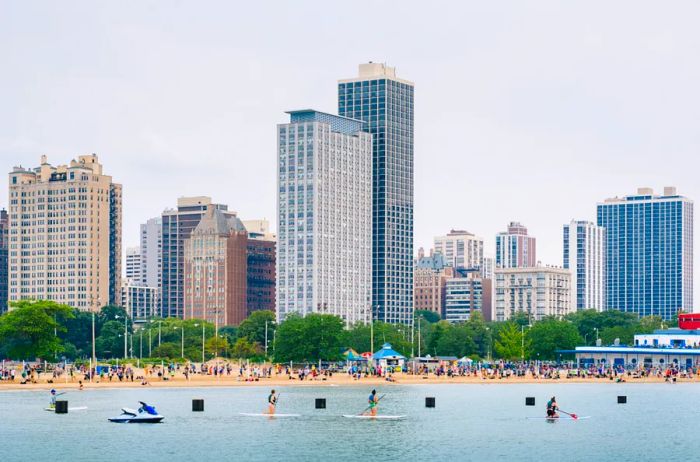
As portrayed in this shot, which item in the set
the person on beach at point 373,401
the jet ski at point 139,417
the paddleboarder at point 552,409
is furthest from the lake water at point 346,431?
the person on beach at point 373,401

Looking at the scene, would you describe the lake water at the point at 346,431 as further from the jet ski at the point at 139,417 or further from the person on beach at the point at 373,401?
the person on beach at the point at 373,401

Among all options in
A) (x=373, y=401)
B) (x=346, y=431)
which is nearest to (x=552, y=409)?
(x=373, y=401)

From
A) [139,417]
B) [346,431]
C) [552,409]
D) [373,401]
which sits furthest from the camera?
[552,409]

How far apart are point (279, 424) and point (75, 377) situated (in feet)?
272

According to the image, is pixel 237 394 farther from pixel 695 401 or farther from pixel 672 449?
pixel 672 449

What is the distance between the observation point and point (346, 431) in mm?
107688

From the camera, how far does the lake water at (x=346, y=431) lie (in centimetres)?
9106

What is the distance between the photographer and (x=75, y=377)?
619 ft

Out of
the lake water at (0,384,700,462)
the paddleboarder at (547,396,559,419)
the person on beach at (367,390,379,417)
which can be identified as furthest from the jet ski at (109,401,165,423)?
the paddleboarder at (547,396,559,419)

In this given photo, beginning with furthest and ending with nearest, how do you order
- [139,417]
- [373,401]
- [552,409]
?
1. [552,409]
2. [373,401]
3. [139,417]

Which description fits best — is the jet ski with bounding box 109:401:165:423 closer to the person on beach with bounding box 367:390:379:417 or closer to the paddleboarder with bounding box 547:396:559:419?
the person on beach with bounding box 367:390:379:417

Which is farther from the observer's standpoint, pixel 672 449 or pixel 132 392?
pixel 132 392

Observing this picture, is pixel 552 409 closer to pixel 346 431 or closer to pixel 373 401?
pixel 373 401

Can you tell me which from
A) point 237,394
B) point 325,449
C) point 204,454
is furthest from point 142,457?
point 237,394
